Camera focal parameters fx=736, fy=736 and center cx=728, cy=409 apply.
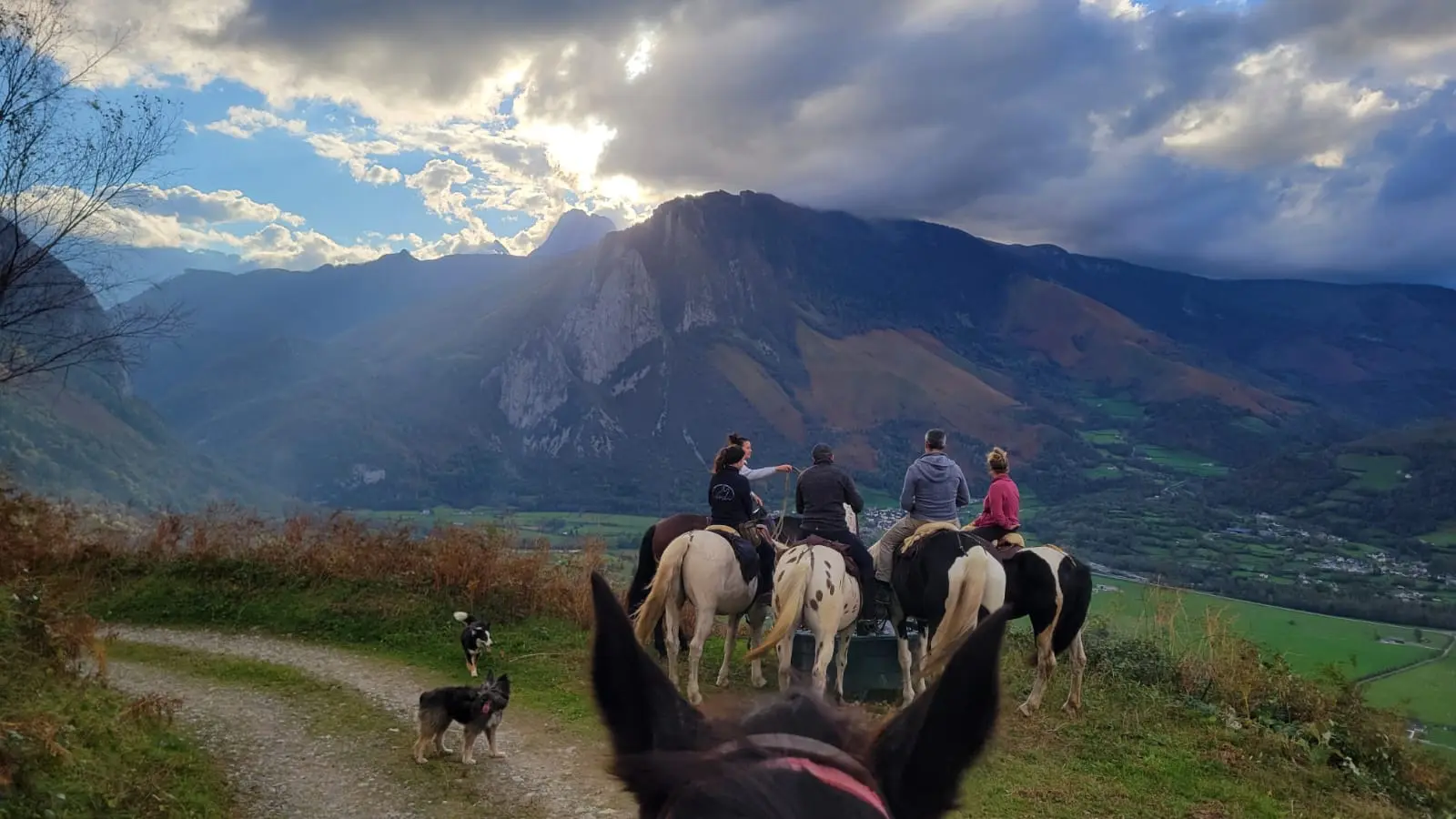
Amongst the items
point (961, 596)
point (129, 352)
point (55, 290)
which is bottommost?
point (961, 596)

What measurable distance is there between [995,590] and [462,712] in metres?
5.23

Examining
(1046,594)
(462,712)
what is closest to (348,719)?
(462,712)

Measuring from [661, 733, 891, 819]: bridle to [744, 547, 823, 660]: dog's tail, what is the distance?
6204mm

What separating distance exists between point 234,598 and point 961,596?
34.4 ft

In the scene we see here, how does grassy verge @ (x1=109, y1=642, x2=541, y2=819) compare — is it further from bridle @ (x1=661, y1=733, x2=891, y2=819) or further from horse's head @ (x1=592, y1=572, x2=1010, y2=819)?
bridle @ (x1=661, y1=733, x2=891, y2=819)

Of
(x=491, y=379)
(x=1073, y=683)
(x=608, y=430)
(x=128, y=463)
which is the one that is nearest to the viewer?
(x=1073, y=683)

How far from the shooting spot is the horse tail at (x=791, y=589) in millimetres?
7213

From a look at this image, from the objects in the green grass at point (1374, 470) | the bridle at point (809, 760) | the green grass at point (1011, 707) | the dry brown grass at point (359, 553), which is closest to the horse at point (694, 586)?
the green grass at point (1011, 707)

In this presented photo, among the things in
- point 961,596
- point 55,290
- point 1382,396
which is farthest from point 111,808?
point 1382,396

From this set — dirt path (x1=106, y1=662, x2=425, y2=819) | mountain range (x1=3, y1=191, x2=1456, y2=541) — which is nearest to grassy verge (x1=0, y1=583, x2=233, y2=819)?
dirt path (x1=106, y1=662, x2=425, y2=819)

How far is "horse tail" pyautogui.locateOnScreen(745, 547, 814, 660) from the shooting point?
7.21 meters

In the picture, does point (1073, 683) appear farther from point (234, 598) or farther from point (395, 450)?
point (395, 450)

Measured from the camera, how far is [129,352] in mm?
8586

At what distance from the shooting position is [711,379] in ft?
299
